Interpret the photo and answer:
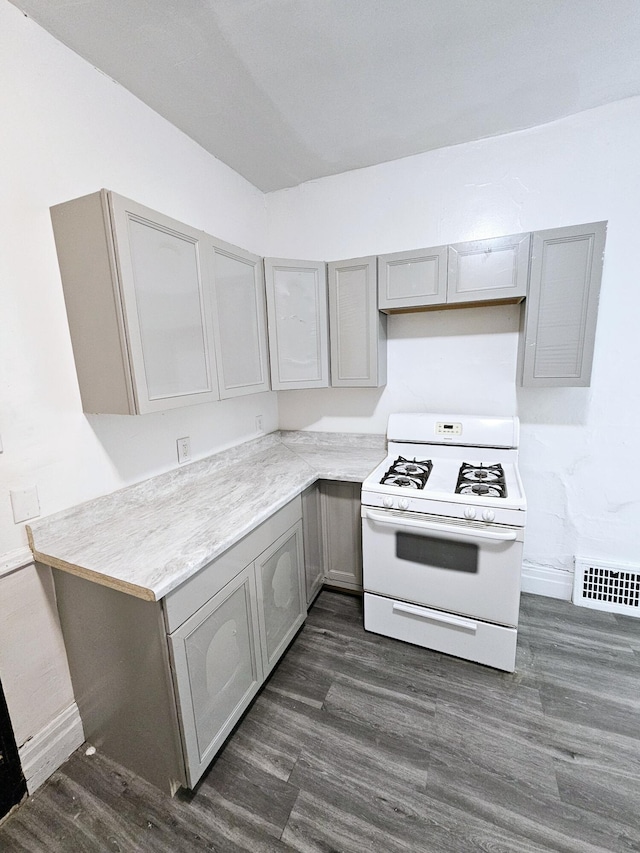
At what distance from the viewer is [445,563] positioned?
1716 mm

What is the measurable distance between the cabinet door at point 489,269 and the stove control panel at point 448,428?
71 centimetres

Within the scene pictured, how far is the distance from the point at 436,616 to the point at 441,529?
461mm

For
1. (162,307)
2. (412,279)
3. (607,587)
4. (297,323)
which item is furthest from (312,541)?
(607,587)

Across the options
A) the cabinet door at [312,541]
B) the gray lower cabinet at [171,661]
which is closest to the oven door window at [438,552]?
the cabinet door at [312,541]

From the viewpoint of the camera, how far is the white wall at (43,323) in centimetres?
120

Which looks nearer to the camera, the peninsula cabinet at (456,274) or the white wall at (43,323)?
the white wall at (43,323)

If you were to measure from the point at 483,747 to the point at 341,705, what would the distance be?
569mm

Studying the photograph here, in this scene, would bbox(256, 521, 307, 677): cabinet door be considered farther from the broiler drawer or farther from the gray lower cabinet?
the broiler drawer

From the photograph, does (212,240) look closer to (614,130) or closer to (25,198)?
(25,198)

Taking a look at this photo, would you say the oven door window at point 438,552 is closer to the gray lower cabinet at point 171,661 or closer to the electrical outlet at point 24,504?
the gray lower cabinet at point 171,661

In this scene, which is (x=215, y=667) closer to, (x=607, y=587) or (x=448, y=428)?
(x=448, y=428)

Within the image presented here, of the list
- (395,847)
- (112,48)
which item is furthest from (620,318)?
(112,48)

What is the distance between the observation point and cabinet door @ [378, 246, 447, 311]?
76.1 inches

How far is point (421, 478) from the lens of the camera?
191 centimetres
